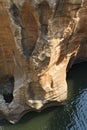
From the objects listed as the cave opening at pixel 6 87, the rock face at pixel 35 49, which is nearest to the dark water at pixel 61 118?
the rock face at pixel 35 49

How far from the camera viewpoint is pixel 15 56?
15.4 meters

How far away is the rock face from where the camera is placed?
1387cm

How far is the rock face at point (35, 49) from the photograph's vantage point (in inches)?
546

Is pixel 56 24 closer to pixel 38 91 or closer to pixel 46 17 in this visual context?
pixel 46 17

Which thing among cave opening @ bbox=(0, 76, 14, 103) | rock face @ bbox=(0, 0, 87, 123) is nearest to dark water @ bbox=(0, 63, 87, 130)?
rock face @ bbox=(0, 0, 87, 123)

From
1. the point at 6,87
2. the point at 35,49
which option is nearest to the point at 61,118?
the point at 6,87

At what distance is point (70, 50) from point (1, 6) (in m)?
3.97

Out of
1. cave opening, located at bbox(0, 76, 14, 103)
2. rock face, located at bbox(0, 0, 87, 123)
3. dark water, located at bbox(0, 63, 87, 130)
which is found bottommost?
dark water, located at bbox(0, 63, 87, 130)

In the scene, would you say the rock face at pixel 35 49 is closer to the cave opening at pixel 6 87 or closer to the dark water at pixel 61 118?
the cave opening at pixel 6 87

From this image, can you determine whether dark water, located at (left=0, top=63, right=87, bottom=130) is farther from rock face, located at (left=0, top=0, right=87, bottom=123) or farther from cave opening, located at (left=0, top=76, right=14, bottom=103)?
cave opening, located at (left=0, top=76, right=14, bottom=103)

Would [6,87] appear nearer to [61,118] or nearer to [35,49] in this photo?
[61,118]

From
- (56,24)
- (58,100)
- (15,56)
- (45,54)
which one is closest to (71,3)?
(56,24)

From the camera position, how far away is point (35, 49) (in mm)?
14242

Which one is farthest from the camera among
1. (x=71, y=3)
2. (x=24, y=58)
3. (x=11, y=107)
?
(x=11, y=107)
